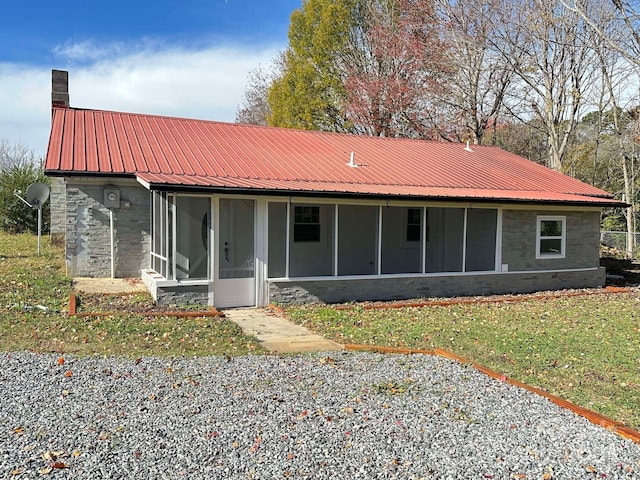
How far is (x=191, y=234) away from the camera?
33.6 feet

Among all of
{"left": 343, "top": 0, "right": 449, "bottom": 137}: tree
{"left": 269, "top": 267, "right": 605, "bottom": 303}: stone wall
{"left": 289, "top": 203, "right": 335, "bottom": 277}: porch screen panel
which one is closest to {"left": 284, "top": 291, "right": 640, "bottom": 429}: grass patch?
{"left": 269, "top": 267, "right": 605, "bottom": 303}: stone wall

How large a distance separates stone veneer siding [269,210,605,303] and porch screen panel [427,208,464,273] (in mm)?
1831

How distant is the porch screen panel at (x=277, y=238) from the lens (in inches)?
456

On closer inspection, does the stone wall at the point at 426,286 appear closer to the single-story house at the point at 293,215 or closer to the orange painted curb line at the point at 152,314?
the single-story house at the point at 293,215

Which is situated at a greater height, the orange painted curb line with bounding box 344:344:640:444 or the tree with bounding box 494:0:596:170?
the tree with bounding box 494:0:596:170

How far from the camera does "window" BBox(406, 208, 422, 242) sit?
50.0 feet

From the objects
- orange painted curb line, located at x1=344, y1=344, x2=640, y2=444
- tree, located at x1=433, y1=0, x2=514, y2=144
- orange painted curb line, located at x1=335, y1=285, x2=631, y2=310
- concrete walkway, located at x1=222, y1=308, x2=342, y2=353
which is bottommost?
concrete walkway, located at x1=222, y1=308, x2=342, y2=353

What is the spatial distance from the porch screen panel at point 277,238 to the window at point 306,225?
1.24m

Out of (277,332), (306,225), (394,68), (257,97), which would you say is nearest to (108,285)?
(306,225)

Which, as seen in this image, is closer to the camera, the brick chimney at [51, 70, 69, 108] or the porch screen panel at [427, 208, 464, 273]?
the porch screen panel at [427, 208, 464, 273]

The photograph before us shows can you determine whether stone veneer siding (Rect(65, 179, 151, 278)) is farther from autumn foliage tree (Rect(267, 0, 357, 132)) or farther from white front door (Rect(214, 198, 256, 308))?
autumn foliage tree (Rect(267, 0, 357, 132))

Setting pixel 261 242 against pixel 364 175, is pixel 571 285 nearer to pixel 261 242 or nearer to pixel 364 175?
pixel 364 175

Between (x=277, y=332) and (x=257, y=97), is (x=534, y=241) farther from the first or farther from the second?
(x=257, y=97)

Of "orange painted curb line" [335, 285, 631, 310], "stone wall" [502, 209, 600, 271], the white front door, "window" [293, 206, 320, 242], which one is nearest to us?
the white front door
